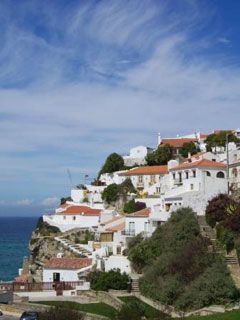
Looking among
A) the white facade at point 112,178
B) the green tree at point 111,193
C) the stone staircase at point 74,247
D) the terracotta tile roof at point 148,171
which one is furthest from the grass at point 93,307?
the white facade at point 112,178

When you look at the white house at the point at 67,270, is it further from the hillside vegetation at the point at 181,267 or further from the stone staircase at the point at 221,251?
the stone staircase at the point at 221,251

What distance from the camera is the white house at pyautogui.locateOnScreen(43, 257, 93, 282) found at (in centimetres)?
4569

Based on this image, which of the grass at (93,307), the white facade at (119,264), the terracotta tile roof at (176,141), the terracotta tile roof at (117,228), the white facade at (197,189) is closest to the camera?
the grass at (93,307)

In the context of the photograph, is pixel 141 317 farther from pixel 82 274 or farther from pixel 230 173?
pixel 230 173

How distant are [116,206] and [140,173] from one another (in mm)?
5784

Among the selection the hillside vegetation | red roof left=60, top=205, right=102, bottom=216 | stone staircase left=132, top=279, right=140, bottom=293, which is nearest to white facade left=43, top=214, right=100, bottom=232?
red roof left=60, top=205, right=102, bottom=216

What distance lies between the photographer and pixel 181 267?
37750mm

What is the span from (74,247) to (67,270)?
40.5 ft

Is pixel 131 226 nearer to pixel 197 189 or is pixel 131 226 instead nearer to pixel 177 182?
pixel 197 189

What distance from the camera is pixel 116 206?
70188mm

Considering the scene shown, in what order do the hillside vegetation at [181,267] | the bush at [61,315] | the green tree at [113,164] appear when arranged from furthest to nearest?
the green tree at [113,164] → the hillside vegetation at [181,267] → the bush at [61,315]

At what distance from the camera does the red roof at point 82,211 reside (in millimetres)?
67250

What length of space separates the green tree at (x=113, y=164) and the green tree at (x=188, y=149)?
10.1 metres

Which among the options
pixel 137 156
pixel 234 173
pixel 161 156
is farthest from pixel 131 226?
Answer: pixel 137 156
